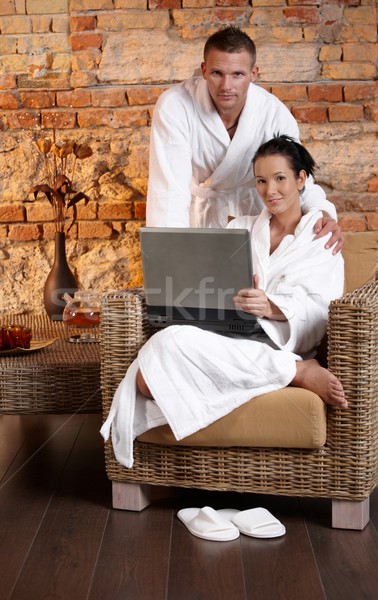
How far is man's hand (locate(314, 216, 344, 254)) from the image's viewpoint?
234cm

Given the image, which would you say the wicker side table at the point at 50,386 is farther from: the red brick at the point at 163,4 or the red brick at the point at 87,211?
the red brick at the point at 163,4

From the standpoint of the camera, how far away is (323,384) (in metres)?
2.04

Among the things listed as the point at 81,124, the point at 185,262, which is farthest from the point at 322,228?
the point at 81,124

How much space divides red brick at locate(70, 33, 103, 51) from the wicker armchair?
63.8 inches

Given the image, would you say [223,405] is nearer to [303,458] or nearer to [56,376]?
[303,458]

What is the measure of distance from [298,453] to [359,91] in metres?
1.83

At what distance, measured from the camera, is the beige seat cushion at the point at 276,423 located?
79.4 inches

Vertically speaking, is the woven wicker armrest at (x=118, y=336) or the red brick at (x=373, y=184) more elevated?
the red brick at (x=373, y=184)

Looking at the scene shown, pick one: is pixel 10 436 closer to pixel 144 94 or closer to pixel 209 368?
pixel 209 368

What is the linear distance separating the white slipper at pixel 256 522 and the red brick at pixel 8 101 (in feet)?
6.91

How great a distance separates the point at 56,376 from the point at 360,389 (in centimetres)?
86

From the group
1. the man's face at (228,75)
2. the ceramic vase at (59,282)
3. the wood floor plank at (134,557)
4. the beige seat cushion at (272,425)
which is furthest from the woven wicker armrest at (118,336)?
the ceramic vase at (59,282)

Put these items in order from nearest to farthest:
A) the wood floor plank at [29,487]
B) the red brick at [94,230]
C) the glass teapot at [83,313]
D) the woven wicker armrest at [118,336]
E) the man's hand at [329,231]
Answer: the wood floor plank at [29,487], the woven wicker armrest at [118,336], the man's hand at [329,231], the glass teapot at [83,313], the red brick at [94,230]

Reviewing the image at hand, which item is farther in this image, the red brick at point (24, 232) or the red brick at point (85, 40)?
the red brick at point (24, 232)
